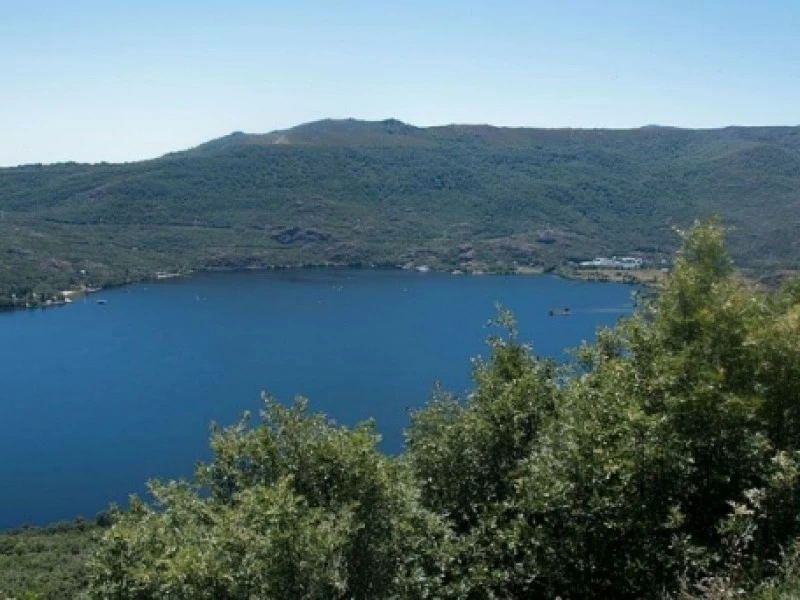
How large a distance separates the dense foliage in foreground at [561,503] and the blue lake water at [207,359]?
46.4 meters

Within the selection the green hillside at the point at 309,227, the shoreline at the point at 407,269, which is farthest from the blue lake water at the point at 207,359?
the green hillside at the point at 309,227

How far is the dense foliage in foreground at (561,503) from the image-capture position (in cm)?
752

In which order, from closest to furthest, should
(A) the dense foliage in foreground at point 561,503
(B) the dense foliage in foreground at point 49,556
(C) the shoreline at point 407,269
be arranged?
(A) the dense foliage in foreground at point 561,503 < (B) the dense foliage in foreground at point 49,556 < (C) the shoreline at point 407,269

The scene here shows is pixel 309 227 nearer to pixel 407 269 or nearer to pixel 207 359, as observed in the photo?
pixel 407 269

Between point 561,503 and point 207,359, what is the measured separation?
270 feet

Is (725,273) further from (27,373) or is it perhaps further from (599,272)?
(599,272)

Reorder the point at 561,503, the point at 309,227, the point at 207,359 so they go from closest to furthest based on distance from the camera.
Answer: the point at 561,503 → the point at 207,359 → the point at 309,227

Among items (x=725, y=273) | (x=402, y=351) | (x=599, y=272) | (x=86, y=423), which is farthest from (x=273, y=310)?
(x=725, y=273)

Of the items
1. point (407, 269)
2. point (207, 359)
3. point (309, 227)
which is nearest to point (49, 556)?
point (207, 359)

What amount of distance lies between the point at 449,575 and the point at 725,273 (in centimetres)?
601

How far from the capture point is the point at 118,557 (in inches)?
362

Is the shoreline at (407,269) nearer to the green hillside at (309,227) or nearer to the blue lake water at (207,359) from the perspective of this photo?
the green hillside at (309,227)

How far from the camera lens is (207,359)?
8756 centimetres

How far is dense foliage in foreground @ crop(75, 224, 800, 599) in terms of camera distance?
7.52m
